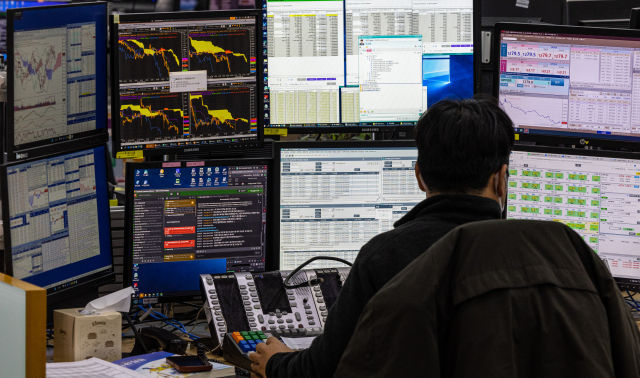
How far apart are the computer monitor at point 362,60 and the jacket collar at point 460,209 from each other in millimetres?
946

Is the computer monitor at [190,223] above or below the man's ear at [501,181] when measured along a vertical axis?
below

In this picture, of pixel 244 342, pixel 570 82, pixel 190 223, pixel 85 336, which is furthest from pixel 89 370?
pixel 570 82

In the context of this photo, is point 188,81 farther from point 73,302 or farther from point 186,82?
point 73,302

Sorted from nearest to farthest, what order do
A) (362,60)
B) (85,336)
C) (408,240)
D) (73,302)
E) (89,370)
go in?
(408,240), (89,370), (85,336), (73,302), (362,60)

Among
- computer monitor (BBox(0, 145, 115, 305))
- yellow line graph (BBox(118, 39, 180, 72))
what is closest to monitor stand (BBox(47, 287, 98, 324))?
computer monitor (BBox(0, 145, 115, 305))

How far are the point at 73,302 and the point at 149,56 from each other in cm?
71

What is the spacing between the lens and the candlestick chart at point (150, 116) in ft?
5.97

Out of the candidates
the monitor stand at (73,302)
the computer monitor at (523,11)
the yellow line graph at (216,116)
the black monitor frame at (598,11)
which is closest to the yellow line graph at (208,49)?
the yellow line graph at (216,116)

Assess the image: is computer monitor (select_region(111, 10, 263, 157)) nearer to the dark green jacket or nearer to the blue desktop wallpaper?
the blue desktop wallpaper

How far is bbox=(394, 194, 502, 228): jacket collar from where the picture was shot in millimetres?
1097

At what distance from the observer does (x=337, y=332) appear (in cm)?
108

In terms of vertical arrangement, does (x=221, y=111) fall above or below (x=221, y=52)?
below

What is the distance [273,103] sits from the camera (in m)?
1.98

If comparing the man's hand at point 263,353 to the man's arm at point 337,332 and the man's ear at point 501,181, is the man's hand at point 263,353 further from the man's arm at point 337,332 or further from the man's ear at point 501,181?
the man's ear at point 501,181
